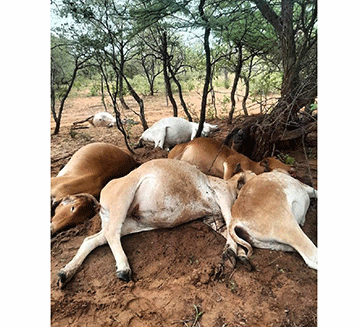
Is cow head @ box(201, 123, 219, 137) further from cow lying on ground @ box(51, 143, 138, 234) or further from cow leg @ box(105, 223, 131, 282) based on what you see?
cow leg @ box(105, 223, 131, 282)

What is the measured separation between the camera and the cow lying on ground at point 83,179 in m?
2.09

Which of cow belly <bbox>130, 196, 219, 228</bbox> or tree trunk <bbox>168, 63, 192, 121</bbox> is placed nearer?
cow belly <bbox>130, 196, 219, 228</bbox>

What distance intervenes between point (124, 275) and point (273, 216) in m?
0.86

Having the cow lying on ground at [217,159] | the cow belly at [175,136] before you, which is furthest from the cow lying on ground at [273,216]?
the cow belly at [175,136]

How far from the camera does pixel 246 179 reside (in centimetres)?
239

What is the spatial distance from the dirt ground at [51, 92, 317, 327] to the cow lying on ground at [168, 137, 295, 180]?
23.3 inches

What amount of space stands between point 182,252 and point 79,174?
1099 mm

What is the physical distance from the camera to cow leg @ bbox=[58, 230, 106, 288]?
164 cm

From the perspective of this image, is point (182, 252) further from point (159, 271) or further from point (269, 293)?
point (269, 293)

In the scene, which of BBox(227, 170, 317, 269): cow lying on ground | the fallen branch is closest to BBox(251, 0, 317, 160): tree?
the fallen branch

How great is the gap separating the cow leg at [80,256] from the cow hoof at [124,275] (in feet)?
0.75

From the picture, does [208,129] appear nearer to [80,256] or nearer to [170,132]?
[170,132]
